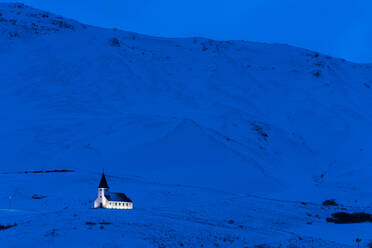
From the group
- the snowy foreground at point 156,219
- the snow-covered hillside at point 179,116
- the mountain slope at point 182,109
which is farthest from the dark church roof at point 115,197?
the mountain slope at point 182,109

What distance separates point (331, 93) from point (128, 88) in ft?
138

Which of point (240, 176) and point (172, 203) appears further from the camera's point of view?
point (240, 176)

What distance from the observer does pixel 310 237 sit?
37.2m

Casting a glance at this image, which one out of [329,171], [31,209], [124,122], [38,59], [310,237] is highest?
[38,59]

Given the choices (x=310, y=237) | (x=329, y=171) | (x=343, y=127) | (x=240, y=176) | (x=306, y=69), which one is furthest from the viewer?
(x=306, y=69)

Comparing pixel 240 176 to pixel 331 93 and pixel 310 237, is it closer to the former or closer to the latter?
pixel 310 237

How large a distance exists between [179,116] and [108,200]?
4238cm

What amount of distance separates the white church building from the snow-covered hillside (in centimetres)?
179

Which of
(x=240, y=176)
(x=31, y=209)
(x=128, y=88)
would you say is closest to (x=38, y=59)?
(x=128, y=88)

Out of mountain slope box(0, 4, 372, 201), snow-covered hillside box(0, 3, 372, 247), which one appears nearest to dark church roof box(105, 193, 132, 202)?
snow-covered hillside box(0, 3, 372, 247)

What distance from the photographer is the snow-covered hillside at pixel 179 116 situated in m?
64.2

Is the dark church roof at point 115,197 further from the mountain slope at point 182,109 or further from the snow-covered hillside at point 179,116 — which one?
the mountain slope at point 182,109

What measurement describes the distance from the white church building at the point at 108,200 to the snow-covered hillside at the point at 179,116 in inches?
70.4

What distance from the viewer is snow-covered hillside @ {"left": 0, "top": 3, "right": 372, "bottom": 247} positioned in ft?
211
